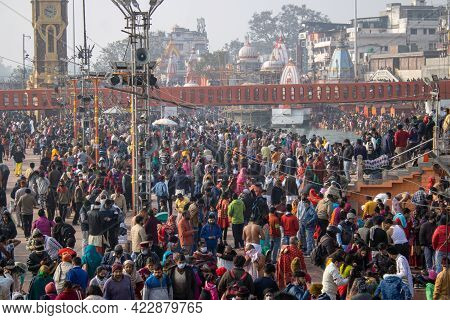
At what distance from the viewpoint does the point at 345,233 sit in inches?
632

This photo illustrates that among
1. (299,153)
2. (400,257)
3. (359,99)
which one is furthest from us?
(359,99)

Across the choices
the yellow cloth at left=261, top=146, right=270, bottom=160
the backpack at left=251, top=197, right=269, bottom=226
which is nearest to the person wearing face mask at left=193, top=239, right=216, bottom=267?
the backpack at left=251, top=197, right=269, bottom=226

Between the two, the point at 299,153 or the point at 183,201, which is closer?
the point at 183,201

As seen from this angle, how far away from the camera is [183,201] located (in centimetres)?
1883

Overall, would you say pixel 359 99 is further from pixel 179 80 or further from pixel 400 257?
pixel 179 80

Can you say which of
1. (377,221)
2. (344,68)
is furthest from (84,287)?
(344,68)

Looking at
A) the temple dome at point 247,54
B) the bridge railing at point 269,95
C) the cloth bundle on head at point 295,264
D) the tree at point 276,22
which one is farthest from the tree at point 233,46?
the cloth bundle on head at point 295,264

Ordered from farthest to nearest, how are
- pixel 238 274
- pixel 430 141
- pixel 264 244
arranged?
pixel 430 141
pixel 264 244
pixel 238 274

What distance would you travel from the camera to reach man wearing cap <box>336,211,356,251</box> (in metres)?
16.0

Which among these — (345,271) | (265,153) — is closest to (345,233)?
(345,271)

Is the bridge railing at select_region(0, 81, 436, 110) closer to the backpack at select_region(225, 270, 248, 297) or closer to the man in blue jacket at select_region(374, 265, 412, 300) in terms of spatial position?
the backpack at select_region(225, 270, 248, 297)

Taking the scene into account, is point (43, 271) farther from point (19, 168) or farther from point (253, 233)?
point (19, 168)

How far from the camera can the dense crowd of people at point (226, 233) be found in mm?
12164
